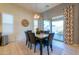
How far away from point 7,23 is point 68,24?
67.2 inches

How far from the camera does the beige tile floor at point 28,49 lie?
3.01 metres

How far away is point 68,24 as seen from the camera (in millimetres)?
3209

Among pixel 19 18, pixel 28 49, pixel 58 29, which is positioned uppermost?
pixel 19 18

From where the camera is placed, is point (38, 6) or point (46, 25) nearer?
point (38, 6)

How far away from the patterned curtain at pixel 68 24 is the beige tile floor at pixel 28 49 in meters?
0.20

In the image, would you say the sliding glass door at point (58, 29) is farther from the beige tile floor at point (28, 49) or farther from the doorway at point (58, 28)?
the beige tile floor at point (28, 49)

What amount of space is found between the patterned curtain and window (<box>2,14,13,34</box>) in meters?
1.53

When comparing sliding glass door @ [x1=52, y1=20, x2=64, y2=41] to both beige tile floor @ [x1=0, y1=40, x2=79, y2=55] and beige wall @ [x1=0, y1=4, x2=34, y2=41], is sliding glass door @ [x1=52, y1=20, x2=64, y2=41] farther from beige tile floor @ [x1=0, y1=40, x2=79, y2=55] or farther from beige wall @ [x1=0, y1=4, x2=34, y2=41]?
beige wall @ [x1=0, y1=4, x2=34, y2=41]

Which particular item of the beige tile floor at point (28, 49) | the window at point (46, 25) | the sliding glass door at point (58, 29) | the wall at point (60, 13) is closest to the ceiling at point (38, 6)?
the wall at point (60, 13)

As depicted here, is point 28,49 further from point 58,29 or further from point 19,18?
point 58,29

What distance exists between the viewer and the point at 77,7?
3088 mm

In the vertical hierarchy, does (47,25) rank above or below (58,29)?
above

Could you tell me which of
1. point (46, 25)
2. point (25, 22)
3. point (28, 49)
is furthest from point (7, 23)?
point (46, 25)
